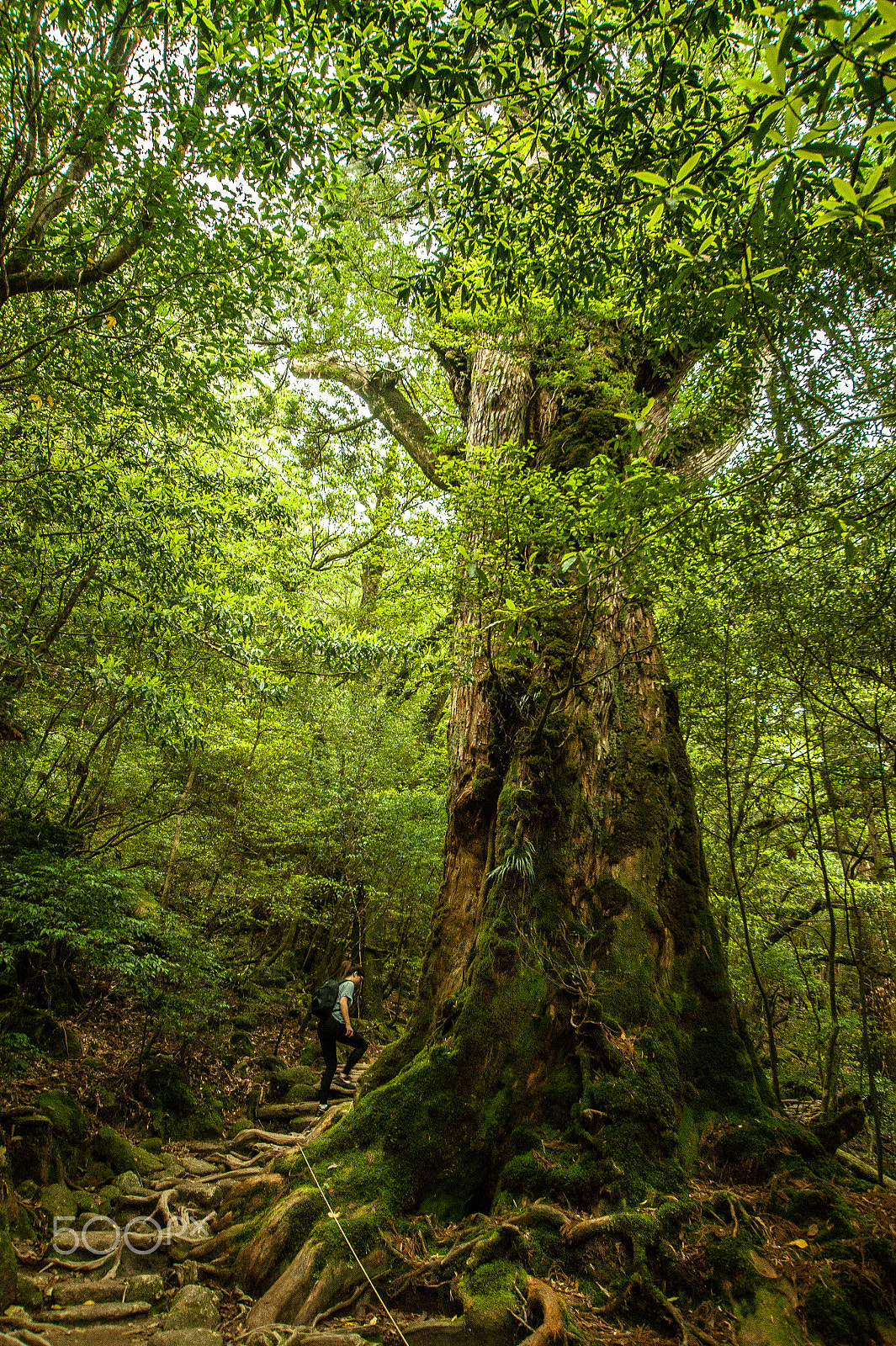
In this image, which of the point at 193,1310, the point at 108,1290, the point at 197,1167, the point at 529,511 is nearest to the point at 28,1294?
the point at 108,1290

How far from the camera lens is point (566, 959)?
4105mm

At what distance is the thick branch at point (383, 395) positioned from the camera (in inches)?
354

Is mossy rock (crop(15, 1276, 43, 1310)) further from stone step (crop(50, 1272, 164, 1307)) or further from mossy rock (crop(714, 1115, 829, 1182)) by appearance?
mossy rock (crop(714, 1115, 829, 1182))

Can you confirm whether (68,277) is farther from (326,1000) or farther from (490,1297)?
(326,1000)

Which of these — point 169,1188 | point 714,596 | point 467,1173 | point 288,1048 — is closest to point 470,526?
point 714,596

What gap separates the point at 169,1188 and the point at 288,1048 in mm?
4731

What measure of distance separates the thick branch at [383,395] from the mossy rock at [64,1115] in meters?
7.60

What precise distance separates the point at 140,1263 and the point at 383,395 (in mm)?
9316

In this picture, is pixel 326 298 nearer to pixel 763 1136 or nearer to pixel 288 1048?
pixel 763 1136

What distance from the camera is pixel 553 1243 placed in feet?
9.89

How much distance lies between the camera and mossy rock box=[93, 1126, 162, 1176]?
17.8 feet

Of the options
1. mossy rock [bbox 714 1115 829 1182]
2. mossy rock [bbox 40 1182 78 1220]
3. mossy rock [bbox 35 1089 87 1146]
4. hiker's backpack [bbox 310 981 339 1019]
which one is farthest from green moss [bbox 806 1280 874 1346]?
mossy rock [bbox 35 1089 87 1146]

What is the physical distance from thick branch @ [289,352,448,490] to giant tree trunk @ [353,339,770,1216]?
4.77m

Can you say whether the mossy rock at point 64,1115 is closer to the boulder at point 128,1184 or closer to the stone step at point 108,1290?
the boulder at point 128,1184
